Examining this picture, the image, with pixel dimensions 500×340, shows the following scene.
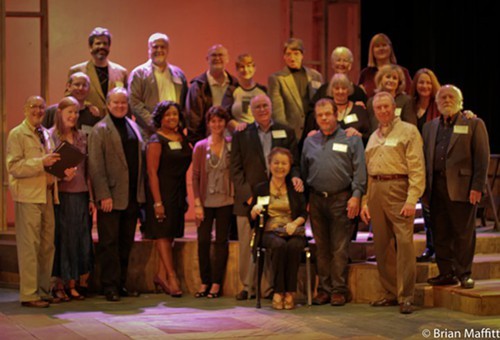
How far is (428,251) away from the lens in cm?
733

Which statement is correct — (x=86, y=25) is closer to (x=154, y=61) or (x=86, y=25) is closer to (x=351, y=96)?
(x=154, y=61)

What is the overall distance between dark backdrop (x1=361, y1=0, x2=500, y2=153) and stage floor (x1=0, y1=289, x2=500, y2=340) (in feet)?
13.4

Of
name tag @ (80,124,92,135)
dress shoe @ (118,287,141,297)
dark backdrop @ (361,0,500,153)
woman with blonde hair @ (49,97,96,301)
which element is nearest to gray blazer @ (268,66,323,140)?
name tag @ (80,124,92,135)

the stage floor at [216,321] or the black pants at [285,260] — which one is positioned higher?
the black pants at [285,260]

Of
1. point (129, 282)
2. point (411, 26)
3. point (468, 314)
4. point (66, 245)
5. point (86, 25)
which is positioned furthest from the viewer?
point (411, 26)

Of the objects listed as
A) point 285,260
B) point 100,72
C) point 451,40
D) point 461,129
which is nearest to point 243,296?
point 285,260

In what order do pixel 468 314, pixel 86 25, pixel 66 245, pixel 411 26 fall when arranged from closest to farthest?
pixel 468 314 → pixel 66 245 → pixel 86 25 → pixel 411 26

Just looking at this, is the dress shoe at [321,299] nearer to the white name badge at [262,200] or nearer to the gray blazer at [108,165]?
the white name badge at [262,200]

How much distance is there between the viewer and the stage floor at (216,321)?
5836 mm

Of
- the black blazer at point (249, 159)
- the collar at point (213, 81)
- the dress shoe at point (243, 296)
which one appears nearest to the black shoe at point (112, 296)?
the dress shoe at point (243, 296)

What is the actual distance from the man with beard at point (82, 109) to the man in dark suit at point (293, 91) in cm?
156

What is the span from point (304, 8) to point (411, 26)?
1267mm

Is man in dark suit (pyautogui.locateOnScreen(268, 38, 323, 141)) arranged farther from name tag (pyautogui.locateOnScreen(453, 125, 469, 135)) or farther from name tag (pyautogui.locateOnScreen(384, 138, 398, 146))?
name tag (pyautogui.locateOnScreen(453, 125, 469, 135))

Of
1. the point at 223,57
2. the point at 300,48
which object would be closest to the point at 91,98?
the point at 223,57
